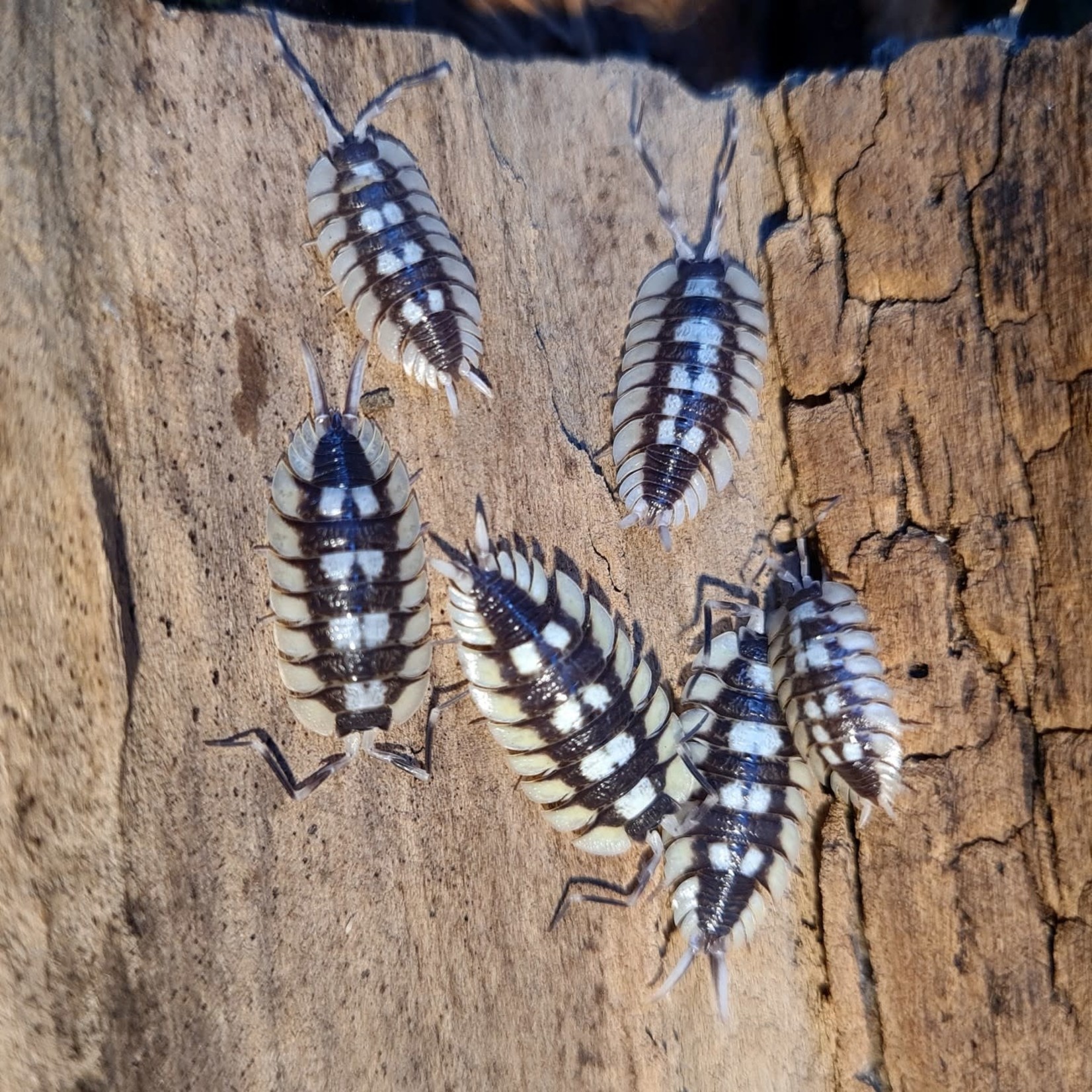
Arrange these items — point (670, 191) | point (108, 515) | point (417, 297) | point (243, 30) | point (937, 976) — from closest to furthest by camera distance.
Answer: point (108, 515), point (243, 30), point (417, 297), point (937, 976), point (670, 191)

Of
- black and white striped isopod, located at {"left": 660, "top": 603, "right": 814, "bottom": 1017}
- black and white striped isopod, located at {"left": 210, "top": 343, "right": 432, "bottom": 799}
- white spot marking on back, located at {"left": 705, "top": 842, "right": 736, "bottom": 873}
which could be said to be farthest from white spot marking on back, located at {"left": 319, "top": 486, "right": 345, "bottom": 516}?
white spot marking on back, located at {"left": 705, "top": 842, "right": 736, "bottom": 873}

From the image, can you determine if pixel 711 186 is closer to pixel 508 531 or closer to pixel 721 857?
pixel 508 531

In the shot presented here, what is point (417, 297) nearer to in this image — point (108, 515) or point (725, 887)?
point (108, 515)

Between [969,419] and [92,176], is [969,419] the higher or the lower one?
the lower one

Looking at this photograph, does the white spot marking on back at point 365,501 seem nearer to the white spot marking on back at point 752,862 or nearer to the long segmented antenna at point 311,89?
the long segmented antenna at point 311,89

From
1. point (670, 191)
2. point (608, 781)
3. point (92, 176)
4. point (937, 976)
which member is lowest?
point (937, 976)

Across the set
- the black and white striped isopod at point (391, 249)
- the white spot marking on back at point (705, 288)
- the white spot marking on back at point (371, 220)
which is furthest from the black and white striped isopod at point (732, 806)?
the white spot marking on back at point (371, 220)

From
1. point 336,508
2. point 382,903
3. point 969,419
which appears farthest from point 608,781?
point 969,419
